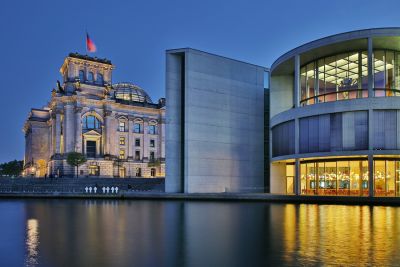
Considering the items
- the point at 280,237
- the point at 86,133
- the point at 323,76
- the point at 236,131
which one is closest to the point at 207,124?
the point at 236,131

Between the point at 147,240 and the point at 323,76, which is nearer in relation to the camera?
the point at 147,240

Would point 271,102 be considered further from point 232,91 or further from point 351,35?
point 351,35

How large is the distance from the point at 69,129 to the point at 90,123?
5.90 meters

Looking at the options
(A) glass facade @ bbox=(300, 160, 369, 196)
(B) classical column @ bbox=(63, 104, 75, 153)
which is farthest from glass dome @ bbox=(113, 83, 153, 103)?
(A) glass facade @ bbox=(300, 160, 369, 196)

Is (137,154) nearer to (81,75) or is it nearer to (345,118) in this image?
(81,75)

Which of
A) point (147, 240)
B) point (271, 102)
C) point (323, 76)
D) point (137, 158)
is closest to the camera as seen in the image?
point (147, 240)

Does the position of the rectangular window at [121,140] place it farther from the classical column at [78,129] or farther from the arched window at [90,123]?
the classical column at [78,129]

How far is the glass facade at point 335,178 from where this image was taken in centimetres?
4297

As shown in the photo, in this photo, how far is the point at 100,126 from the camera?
10662cm

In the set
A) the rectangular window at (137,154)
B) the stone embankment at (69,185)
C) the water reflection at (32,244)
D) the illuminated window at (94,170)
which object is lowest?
the stone embankment at (69,185)

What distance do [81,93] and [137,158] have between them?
23.2 meters

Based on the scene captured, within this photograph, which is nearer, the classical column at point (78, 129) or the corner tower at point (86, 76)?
the classical column at point (78, 129)

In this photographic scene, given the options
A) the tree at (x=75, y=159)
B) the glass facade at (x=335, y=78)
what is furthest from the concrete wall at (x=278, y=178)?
the tree at (x=75, y=159)

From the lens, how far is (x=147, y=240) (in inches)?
552
